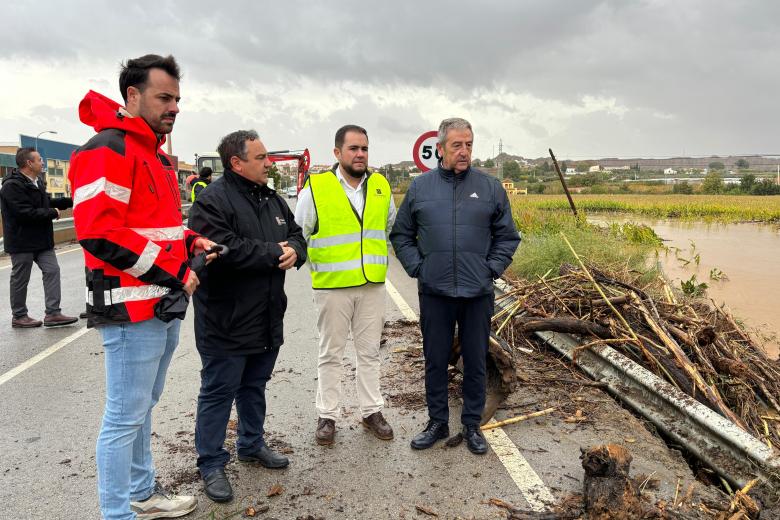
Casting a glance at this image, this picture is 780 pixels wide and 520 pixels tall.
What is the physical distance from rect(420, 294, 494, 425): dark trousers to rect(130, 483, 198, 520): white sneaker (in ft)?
5.47

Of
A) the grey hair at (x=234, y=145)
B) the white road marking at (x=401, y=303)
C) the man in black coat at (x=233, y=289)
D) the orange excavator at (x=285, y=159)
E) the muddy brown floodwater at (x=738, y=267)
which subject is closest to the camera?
the man in black coat at (x=233, y=289)

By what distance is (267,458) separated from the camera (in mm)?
3529

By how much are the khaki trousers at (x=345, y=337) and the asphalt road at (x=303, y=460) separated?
0.25 m

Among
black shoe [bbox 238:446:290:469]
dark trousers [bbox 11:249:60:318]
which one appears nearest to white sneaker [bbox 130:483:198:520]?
black shoe [bbox 238:446:290:469]

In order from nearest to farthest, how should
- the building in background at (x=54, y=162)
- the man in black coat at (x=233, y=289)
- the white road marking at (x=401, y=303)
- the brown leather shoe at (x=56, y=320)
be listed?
the man in black coat at (x=233, y=289) < the brown leather shoe at (x=56, y=320) < the white road marking at (x=401, y=303) < the building in background at (x=54, y=162)

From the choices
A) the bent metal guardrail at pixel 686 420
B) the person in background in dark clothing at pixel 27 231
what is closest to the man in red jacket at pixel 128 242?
the bent metal guardrail at pixel 686 420

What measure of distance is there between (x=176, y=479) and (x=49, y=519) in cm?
66

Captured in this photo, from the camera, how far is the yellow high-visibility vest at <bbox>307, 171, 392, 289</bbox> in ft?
13.0

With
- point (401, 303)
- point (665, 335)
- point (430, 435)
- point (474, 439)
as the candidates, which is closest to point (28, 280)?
point (401, 303)

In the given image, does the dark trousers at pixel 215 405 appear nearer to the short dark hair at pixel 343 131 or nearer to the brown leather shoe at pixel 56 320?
the short dark hair at pixel 343 131

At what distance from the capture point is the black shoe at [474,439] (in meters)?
3.71

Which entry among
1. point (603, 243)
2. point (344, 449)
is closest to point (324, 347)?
point (344, 449)

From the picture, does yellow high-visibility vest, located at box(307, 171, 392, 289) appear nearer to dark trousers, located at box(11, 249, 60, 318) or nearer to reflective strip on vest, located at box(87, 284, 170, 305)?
reflective strip on vest, located at box(87, 284, 170, 305)

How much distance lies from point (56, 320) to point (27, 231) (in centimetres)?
119
